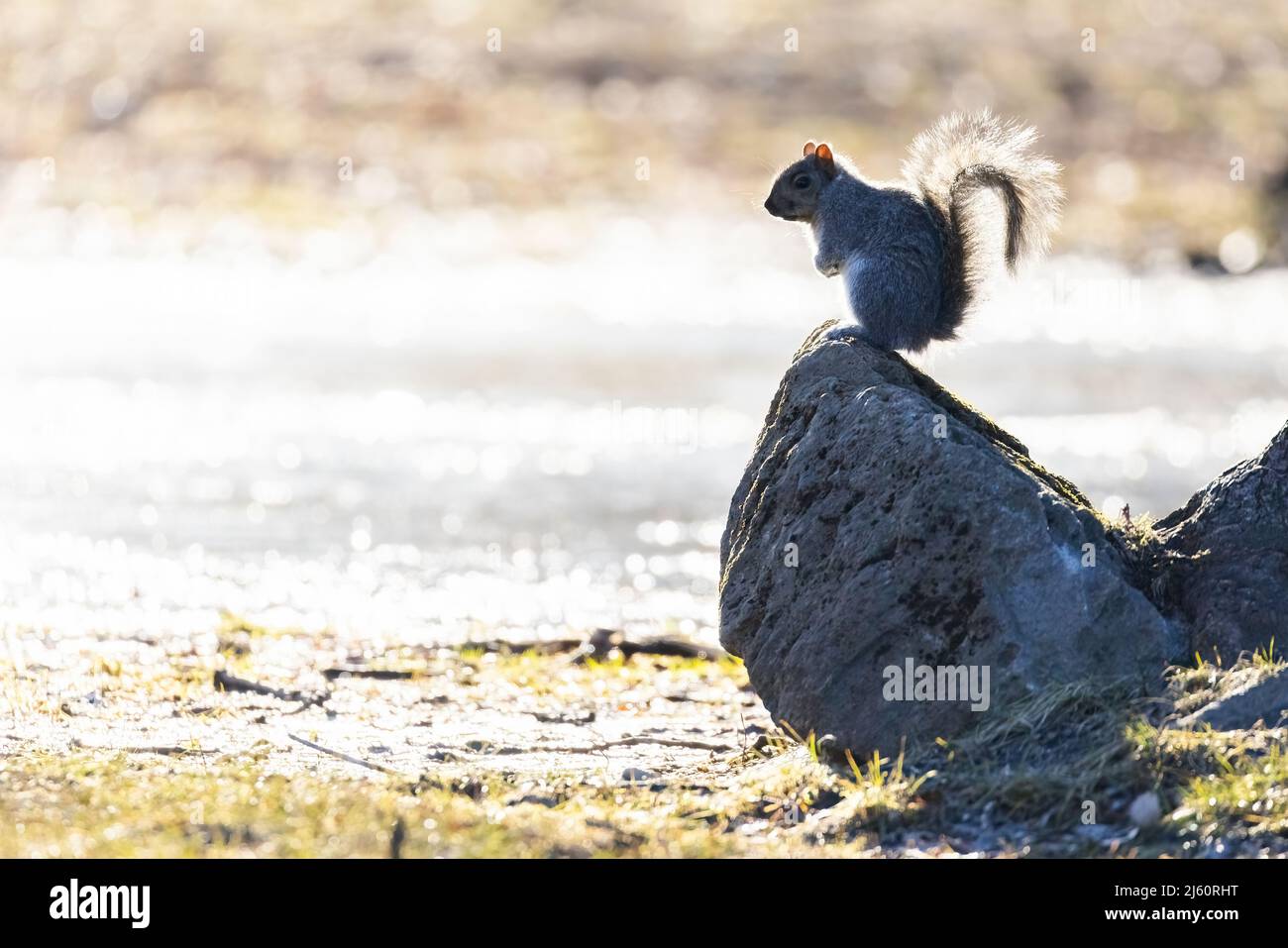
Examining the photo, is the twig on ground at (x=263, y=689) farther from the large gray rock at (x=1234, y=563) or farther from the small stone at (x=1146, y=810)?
the small stone at (x=1146, y=810)

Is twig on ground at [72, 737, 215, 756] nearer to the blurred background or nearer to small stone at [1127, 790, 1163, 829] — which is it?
the blurred background

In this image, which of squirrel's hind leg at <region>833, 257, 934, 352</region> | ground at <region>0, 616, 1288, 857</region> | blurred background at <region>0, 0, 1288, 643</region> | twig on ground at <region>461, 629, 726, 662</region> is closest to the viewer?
ground at <region>0, 616, 1288, 857</region>

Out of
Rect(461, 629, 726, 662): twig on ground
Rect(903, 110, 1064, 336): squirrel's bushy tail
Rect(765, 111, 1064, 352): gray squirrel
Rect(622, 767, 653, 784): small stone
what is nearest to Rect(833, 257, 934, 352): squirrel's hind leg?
Rect(765, 111, 1064, 352): gray squirrel

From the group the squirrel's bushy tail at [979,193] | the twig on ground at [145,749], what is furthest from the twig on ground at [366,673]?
the squirrel's bushy tail at [979,193]

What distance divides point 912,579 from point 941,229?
1920mm

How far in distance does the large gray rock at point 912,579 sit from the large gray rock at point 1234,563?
0.15m

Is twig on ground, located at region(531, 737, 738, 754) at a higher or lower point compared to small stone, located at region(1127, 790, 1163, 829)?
higher

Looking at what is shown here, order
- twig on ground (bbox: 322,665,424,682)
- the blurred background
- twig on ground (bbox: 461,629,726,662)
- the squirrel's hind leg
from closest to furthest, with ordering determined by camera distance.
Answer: the squirrel's hind leg, twig on ground (bbox: 322,665,424,682), twig on ground (bbox: 461,629,726,662), the blurred background

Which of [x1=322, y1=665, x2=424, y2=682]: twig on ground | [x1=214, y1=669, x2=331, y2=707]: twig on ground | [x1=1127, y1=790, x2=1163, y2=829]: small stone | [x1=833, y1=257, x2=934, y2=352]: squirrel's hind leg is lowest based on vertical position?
[x1=1127, y1=790, x2=1163, y2=829]: small stone

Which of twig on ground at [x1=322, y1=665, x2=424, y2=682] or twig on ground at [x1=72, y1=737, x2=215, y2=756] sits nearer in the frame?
twig on ground at [x1=72, y1=737, x2=215, y2=756]

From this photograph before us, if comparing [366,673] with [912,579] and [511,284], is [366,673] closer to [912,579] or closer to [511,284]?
[912,579]

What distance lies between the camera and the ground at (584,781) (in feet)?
17.6

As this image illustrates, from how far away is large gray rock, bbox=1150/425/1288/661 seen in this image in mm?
6383

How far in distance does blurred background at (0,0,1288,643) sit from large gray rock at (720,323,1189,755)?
129 centimetres
